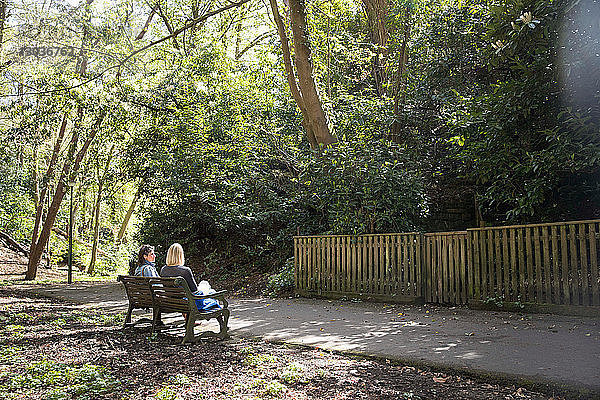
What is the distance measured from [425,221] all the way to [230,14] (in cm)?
1240

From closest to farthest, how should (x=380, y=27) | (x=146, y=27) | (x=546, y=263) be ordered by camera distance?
(x=546, y=263)
(x=380, y=27)
(x=146, y=27)

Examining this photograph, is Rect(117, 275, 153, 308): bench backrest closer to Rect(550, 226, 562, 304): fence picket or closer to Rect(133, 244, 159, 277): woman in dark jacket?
Rect(133, 244, 159, 277): woman in dark jacket

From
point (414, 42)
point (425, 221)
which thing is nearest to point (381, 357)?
point (425, 221)

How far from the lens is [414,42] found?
15.3 meters

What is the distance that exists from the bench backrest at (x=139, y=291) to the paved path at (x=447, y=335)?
1.41 m

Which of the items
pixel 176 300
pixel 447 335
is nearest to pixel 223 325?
pixel 176 300

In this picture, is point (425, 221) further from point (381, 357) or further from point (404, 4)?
point (381, 357)

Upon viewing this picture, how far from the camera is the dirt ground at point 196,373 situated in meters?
4.74

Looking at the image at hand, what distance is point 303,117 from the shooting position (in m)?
15.4

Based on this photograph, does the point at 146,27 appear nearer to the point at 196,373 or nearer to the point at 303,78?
the point at 303,78

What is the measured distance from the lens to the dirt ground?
4.74 m

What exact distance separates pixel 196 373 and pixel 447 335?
3.62m

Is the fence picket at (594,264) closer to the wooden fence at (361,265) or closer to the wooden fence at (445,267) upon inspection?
the wooden fence at (445,267)

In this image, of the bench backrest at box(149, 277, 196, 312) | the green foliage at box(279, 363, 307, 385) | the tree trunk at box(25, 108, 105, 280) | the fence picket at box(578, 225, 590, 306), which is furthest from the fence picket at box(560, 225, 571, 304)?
the tree trunk at box(25, 108, 105, 280)
